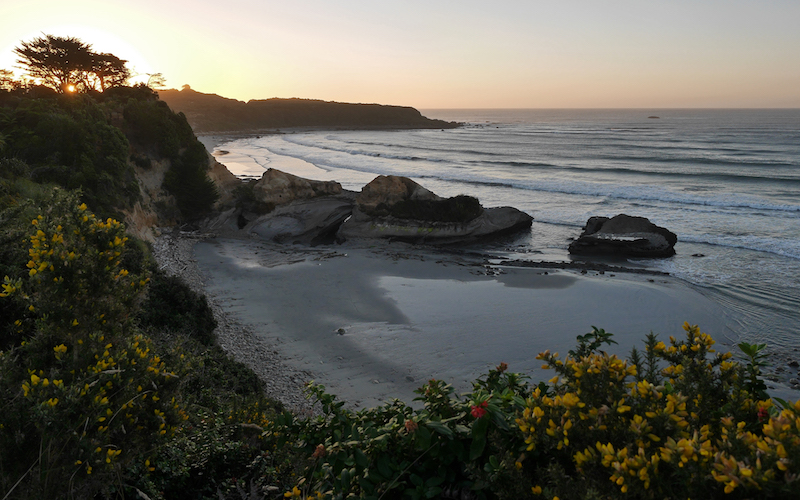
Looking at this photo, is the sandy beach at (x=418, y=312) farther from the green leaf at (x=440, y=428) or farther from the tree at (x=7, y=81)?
the tree at (x=7, y=81)

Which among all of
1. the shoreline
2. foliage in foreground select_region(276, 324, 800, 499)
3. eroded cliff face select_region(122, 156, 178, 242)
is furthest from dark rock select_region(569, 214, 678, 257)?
foliage in foreground select_region(276, 324, 800, 499)

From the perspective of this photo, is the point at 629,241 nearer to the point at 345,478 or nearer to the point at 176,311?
the point at 176,311

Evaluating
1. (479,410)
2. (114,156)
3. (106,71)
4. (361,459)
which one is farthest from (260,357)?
(106,71)

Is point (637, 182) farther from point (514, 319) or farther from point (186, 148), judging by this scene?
point (186, 148)

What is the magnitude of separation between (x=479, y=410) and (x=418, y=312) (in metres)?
11.5

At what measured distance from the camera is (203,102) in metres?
131

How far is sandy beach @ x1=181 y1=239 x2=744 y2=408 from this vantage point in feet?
34.9

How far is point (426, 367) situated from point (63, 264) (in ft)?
26.7

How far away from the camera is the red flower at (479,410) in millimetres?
2299

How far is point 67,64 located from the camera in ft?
94.4

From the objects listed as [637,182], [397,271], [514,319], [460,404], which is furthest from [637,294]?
[637,182]

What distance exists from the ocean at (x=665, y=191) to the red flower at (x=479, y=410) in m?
12.4

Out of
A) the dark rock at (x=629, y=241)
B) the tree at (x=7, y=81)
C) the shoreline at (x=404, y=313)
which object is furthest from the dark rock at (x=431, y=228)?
the tree at (x=7, y=81)

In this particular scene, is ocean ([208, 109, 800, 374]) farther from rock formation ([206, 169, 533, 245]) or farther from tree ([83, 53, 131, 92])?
tree ([83, 53, 131, 92])
